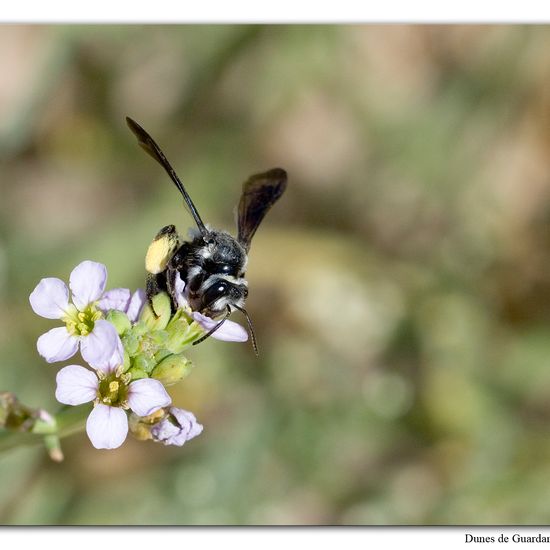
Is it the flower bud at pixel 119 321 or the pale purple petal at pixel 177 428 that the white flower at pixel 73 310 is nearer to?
the flower bud at pixel 119 321

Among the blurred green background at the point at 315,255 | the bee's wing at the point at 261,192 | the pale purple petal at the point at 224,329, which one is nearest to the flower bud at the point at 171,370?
the pale purple petal at the point at 224,329

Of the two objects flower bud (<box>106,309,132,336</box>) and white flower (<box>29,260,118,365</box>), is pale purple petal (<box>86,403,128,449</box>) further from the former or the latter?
flower bud (<box>106,309,132,336</box>)

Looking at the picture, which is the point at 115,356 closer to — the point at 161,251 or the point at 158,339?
the point at 158,339

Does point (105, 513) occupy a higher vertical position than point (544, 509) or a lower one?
higher

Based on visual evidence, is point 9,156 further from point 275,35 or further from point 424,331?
point 424,331

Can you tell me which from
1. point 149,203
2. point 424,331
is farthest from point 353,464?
point 149,203
